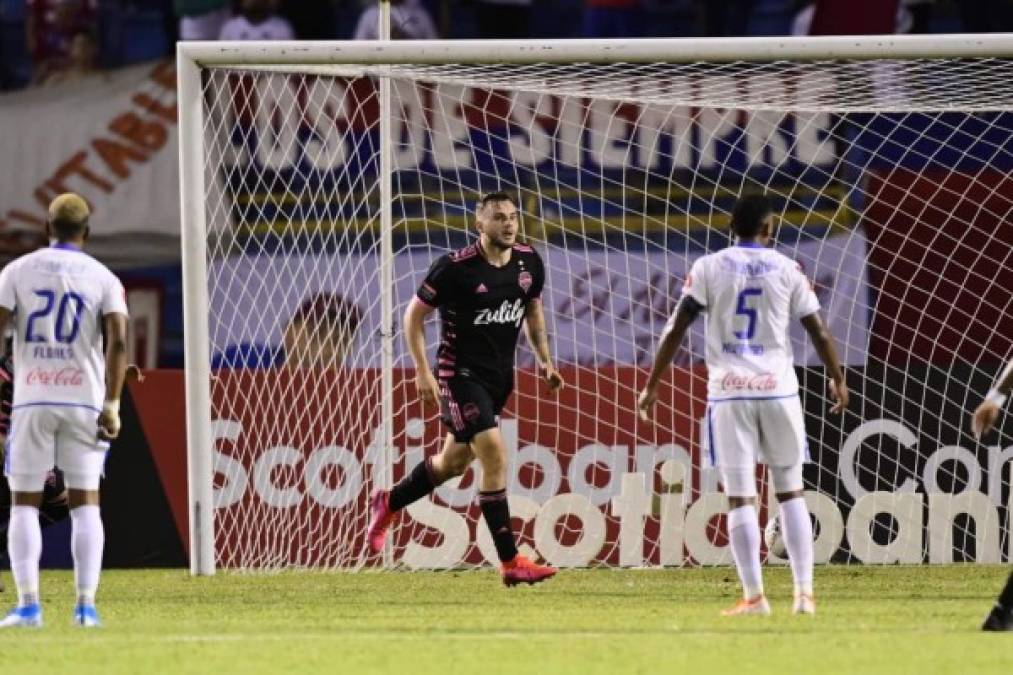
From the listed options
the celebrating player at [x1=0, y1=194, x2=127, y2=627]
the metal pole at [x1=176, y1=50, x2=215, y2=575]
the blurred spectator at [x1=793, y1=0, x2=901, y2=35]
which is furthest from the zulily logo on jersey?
the blurred spectator at [x1=793, y1=0, x2=901, y2=35]

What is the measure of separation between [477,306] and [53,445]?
2.90 m

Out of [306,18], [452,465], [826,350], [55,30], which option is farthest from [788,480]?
[55,30]

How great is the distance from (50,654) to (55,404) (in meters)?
1.18

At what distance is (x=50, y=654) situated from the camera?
782 centimetres

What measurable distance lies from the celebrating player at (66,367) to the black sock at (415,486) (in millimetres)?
2875

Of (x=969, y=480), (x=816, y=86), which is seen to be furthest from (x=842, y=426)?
(x=816, y=86)

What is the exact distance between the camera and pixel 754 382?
9.04 m

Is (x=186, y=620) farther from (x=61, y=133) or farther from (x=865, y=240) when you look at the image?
(x=61, y=133)

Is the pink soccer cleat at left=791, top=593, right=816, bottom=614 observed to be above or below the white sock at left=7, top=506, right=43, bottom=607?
below

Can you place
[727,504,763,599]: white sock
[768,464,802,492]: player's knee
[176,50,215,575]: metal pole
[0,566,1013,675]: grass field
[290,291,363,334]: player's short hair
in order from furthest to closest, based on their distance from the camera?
[290,291,363,334]: player's short hair < [176,50,215,575]: metal pole < [768,464,802,492]: player's knee < [727,504,763,599]: white sock < [0,566,1013,675]: grass field

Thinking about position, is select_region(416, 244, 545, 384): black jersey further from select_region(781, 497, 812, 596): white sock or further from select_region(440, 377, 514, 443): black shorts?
select_region(781, 497, 812, 596): white sock

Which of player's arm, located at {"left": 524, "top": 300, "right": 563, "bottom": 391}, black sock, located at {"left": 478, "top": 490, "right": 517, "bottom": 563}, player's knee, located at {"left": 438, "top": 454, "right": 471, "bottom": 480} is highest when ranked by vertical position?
player's arm, located at {"left": 524, "top": 300, "right": 563, "bottom": 391}

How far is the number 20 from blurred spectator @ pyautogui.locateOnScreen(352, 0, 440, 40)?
8.21 metres

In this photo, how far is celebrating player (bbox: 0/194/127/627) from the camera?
8.63 metres
